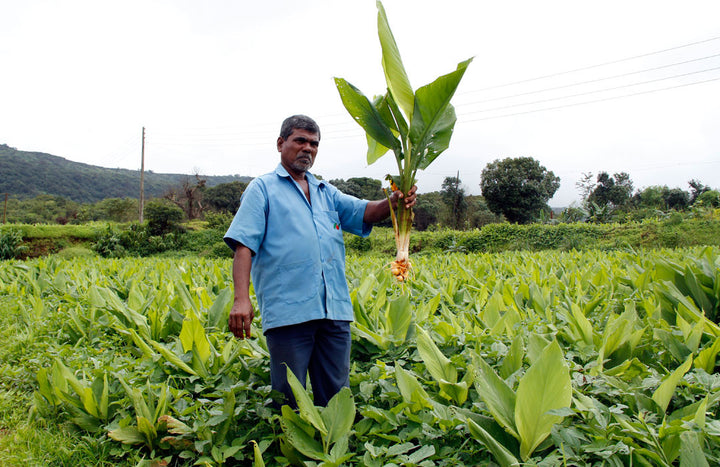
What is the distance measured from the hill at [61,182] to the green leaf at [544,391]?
6540 centimetres

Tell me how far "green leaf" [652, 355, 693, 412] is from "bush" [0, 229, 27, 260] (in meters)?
25.3

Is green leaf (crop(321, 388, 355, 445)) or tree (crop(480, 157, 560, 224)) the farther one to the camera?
tree (crop(480, 157, 560, 224))

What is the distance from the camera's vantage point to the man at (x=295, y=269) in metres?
1.96

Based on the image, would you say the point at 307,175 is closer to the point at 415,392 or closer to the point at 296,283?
the point at 296,283

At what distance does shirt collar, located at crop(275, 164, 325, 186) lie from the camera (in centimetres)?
216

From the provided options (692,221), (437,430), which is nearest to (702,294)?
(437,430)

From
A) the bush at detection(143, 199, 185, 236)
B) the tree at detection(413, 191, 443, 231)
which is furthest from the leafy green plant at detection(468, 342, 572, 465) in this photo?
the tree at detection(413, 191, 443, 231)

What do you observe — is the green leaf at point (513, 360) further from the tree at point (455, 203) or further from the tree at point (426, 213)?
the tree at point (426, 213)

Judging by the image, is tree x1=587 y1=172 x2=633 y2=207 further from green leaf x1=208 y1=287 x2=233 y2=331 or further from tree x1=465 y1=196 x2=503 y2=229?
green leaf x1=208 y1=287 x2=233 y2=331

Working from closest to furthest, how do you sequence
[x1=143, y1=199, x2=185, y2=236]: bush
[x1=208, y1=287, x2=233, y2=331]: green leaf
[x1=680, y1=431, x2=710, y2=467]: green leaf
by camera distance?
[x1=680, y1=431, x2=710, y2=467]: green leaf
[x1=208, y1=287, x2=233, y2=331]: green leaf
[x1=143, y1=199, x2=185, y2=236]: bush

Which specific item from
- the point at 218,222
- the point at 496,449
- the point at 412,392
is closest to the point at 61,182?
the point at 218,222

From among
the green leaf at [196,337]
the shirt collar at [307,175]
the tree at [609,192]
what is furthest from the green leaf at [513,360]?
the tree at [609,192]

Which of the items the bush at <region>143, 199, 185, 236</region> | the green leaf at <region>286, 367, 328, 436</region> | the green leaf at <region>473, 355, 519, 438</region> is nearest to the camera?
the green leaf at <region>473, 355, 519, 438</region>

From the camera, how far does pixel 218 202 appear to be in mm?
51688
